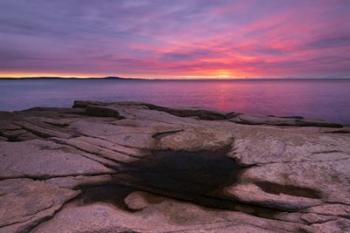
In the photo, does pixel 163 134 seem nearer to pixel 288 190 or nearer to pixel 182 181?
pixel 182 181

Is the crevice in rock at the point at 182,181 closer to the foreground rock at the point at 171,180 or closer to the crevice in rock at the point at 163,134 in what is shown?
the foreground rock at the point at 171,180

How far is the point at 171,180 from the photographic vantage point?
28.8ft

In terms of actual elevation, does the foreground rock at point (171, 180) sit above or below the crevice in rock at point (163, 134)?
below

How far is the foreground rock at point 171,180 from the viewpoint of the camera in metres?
6.36

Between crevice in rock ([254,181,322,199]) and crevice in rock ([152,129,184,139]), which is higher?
crevice in rock ([152,129,184,139])

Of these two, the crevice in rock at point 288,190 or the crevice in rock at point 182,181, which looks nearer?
the crevice in rock at point 182,181

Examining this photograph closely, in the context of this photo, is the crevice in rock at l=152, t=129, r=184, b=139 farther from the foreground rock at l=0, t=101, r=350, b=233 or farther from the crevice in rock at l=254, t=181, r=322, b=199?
the crevice in rock at l=254, t=181, r=322, b=199

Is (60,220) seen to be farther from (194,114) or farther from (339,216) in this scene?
(194,114)

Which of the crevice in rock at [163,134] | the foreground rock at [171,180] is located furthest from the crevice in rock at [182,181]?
the crevice in rock at [163,134]

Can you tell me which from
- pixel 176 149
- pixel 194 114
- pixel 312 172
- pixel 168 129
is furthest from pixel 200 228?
pixel 194 114

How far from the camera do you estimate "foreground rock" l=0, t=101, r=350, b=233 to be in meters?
6.36

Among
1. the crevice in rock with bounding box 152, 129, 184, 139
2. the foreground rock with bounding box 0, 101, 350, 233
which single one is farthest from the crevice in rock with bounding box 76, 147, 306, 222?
the crevice in rock with bounding box 152, 129, 184, 139

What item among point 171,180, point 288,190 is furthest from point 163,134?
point 288,190

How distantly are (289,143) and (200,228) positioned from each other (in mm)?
6331
